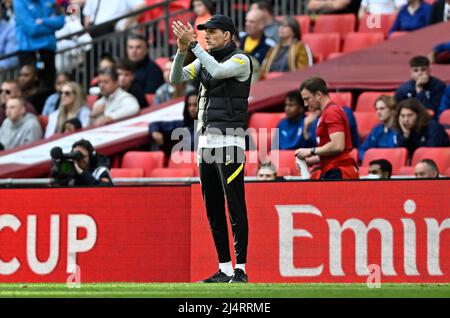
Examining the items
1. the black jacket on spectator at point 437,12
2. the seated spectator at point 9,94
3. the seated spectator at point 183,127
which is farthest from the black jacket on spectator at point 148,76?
the black jacket on spectator at point 437,12

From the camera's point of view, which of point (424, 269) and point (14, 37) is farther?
Answer: point (14, 37)

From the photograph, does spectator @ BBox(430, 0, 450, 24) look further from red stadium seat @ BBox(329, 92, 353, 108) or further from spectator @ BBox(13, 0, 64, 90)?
spectator @ BBox(13, 0, 64, 90)

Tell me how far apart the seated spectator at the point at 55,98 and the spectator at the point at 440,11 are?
16.4 ft

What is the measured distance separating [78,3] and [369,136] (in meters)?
7.65

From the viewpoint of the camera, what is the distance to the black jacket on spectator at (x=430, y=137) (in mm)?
15820

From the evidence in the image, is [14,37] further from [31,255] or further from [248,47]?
[31,255]

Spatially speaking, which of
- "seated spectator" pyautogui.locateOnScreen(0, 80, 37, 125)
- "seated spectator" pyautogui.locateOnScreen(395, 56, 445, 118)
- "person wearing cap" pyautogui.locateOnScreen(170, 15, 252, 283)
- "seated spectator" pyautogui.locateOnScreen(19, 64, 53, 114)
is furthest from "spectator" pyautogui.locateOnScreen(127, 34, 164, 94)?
"person wearing cap" pyautogui.locateOnScreen(170, 15, 252, 283)

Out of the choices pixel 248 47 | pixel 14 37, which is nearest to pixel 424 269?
pixel 248 47

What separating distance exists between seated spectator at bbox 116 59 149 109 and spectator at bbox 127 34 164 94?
46 cm

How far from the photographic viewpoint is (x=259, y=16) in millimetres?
19312

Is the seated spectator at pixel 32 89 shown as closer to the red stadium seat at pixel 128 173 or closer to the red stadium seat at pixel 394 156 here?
the red stadium seat at pixel 128 173

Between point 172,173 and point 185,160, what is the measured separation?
218 millimetres

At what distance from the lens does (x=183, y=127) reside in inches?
688
